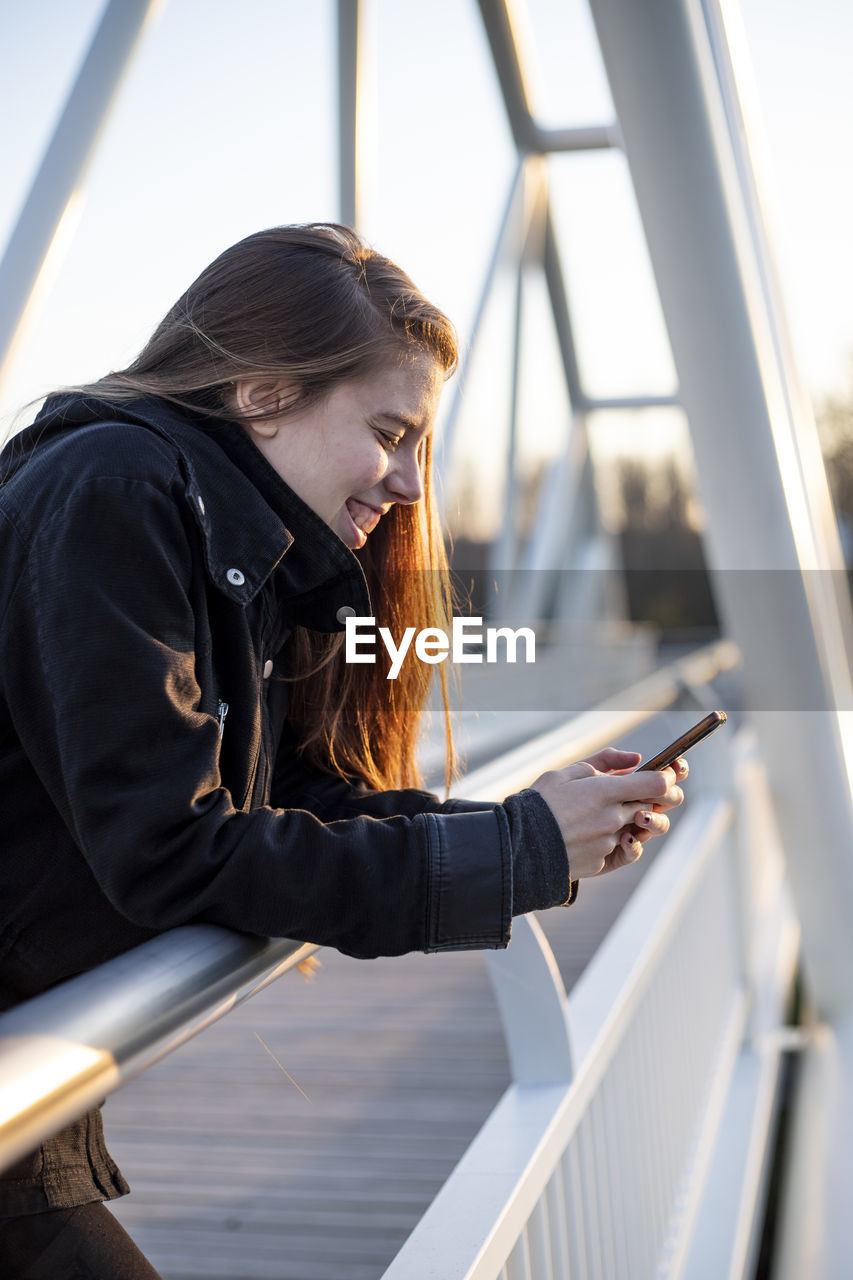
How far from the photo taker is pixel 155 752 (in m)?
0.89

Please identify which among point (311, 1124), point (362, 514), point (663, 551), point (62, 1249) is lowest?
point (663, 551)

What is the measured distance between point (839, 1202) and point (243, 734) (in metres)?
3.28

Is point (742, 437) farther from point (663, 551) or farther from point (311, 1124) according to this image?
point (663, 551)

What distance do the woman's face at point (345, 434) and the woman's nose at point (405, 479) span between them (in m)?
0.01

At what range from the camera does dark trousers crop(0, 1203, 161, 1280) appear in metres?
0.99

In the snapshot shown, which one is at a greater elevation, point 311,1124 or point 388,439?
point 388,439

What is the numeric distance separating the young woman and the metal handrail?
45mm

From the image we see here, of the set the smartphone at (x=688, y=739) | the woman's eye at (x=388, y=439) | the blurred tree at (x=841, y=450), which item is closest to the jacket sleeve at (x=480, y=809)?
the smartphone at (x=688, y=739)

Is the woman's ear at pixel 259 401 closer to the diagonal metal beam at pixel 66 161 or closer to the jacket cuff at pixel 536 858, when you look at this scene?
the jacket cuff at pixel 536 858

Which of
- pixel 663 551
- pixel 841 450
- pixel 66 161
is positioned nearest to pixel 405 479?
pixel 66 161

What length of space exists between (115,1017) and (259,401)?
636mm

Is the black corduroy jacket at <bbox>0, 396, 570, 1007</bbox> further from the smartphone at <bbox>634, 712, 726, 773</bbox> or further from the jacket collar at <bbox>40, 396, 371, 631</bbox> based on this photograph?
the smartphone at <bbox>634, 712, 726, 773</bbox>

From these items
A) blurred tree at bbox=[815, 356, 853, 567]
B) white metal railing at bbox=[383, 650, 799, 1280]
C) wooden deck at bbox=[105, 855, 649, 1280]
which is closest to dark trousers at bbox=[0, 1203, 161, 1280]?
white metal railing at bbox=[383, 650, 799, 1280]

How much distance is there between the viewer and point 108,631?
88cm
